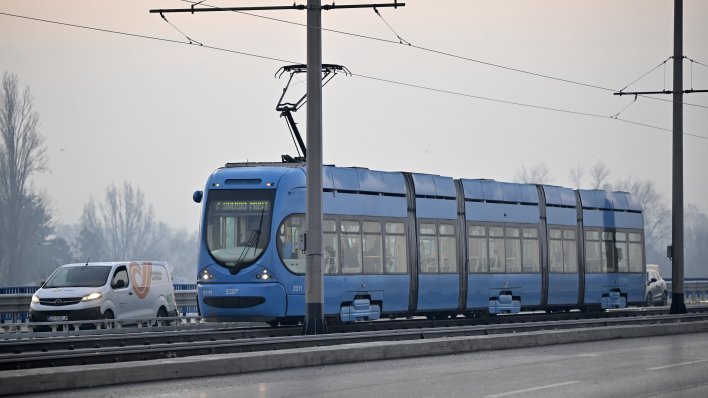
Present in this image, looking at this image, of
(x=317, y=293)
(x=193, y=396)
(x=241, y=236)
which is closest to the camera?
(x=193, y=396)

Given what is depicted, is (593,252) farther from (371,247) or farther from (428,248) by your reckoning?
(371,247)

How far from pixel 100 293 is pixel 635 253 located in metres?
17.6

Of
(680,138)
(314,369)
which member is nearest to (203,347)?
(314,369)

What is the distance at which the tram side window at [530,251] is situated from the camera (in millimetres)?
36094

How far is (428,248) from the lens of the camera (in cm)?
3219

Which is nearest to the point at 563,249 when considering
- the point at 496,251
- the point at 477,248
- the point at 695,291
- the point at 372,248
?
the point at 496,251

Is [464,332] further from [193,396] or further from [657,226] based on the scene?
[657,226]

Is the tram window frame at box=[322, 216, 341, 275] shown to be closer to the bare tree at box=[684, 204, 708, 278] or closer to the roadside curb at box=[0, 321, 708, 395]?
the roadside curb at box=[0, 321, 708, 395]

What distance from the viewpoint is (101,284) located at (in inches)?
1262

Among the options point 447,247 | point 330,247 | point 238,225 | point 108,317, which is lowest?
point 108,317

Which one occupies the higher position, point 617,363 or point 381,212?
point 381,212

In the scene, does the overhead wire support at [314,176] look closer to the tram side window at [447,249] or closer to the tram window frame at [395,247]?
the tram window frame at [395,247]

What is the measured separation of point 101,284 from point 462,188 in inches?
363

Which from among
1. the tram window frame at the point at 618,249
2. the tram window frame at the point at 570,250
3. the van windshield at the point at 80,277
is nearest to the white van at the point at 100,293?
the van windshield at the point at 80,277
